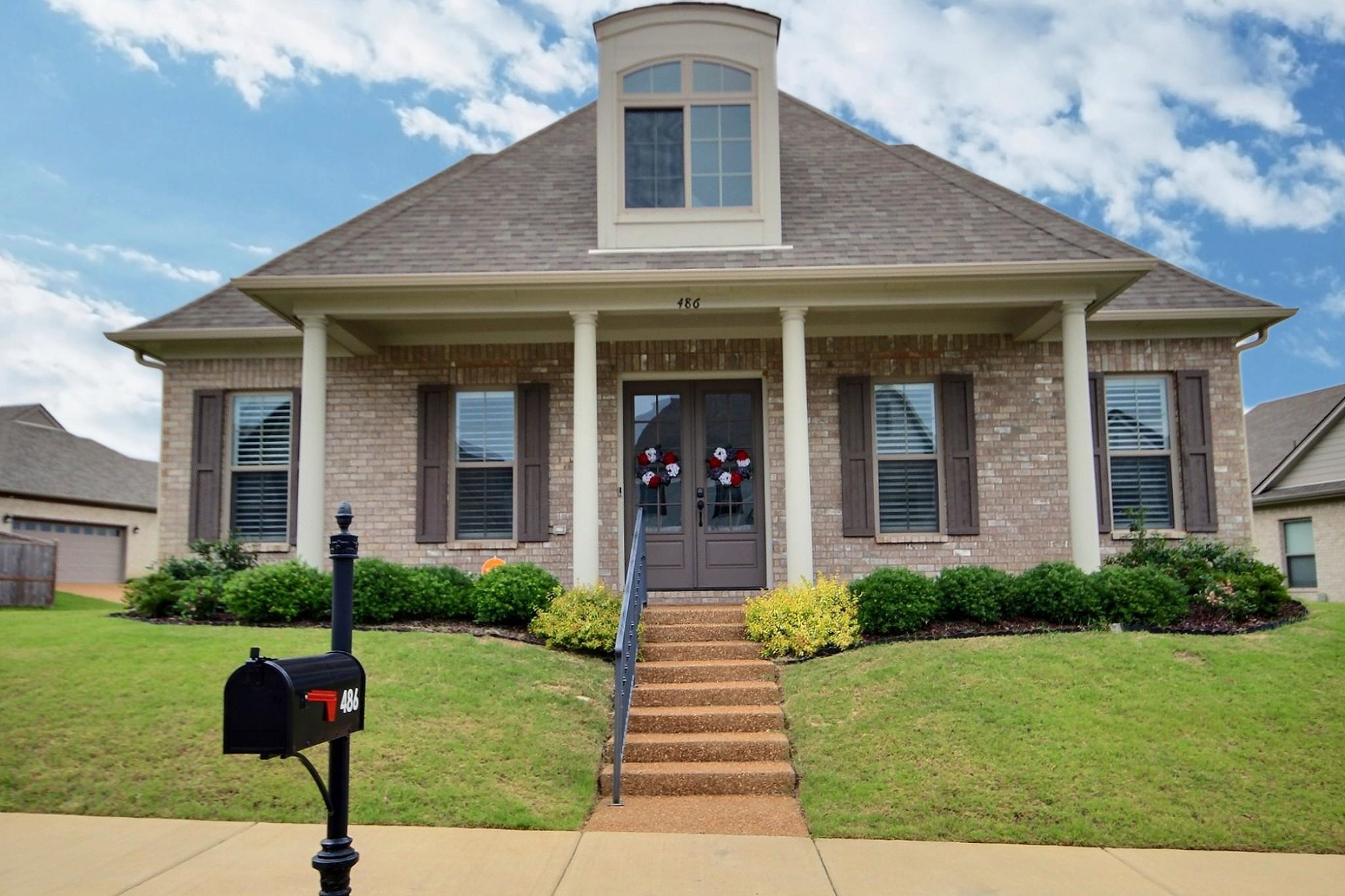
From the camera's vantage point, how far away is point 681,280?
34.1ft

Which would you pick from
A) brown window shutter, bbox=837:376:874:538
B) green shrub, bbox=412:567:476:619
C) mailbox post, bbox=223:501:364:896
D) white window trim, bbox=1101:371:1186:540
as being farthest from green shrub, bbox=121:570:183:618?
white window trim, bbox=1101:371:1186:540

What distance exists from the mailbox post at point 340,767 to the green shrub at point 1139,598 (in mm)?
7602

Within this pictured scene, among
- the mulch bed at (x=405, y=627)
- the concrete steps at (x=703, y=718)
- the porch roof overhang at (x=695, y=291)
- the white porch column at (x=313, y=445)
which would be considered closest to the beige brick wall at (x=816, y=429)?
the porch roof overhang at (x=695, y=291)

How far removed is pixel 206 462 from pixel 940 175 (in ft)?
29.8

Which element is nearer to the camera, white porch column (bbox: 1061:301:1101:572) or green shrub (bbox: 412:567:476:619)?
green shrub (bbox: 412:567:476:619)

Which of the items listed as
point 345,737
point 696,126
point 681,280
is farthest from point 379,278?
point 345,737

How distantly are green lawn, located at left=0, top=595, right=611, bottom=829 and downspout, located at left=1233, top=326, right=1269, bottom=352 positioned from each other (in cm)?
797

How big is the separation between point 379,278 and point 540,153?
3.85 meters

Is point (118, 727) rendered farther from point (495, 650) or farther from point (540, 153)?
point (540, 153)

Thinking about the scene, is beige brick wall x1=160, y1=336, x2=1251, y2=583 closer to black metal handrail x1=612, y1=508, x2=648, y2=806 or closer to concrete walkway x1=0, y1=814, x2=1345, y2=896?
black metal handrail x1=612, y1=508, x2=648, y2=806

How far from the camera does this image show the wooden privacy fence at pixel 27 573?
1833 centimetres

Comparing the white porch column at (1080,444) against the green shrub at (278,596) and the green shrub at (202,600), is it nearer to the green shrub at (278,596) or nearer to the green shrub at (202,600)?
the green shrub at (278,596)

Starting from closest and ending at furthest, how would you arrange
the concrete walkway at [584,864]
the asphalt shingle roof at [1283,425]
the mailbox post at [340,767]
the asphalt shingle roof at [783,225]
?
1. the mailbox post at [340,767]
2. the concrete walkway at [584,864]
3. the asphalt shingle roof at [783,225]
4. the asphalt shingle roof at [1283,425]

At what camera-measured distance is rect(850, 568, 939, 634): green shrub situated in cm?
946
